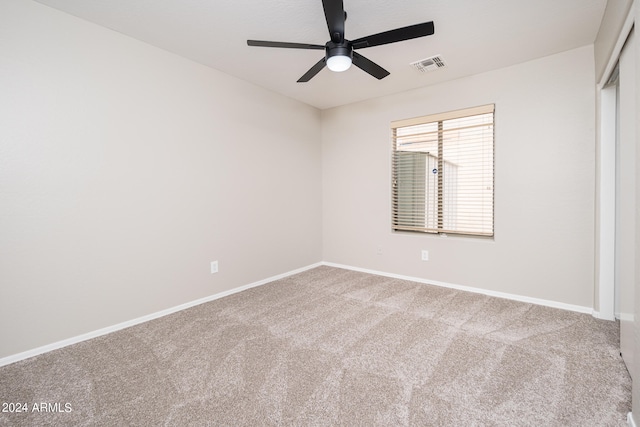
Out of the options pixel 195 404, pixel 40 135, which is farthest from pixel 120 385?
pixel 40 135

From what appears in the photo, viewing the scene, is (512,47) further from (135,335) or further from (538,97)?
(135,335)

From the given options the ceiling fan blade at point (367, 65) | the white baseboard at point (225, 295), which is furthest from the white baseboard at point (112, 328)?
the ceiling fan blade at point (367, 65)

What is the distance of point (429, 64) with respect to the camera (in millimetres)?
2992

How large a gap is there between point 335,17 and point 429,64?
1.68m

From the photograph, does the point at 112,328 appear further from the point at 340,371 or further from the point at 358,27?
the point at 358,27

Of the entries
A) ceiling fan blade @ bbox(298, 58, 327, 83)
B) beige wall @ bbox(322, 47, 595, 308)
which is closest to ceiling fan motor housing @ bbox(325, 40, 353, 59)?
ceiling fan blade @ bbox(298, 58, 327, 83)

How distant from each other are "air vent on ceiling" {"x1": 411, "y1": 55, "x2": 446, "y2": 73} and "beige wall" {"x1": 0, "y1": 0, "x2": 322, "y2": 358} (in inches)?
74.0

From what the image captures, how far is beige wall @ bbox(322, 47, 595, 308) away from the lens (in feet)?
8.95

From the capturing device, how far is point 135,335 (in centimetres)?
236

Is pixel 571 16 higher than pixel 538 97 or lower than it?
→ higher

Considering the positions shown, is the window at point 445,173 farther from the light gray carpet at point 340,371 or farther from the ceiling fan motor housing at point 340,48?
the ceiling fan motor housing at point 340,48

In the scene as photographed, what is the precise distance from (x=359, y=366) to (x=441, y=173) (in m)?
2.61

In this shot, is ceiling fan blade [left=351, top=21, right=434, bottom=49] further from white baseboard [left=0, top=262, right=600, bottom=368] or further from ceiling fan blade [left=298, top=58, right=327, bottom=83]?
white baseboard [left=0, top=262, right=600, bottom=368]

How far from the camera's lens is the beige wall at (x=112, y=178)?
200 centimetres
